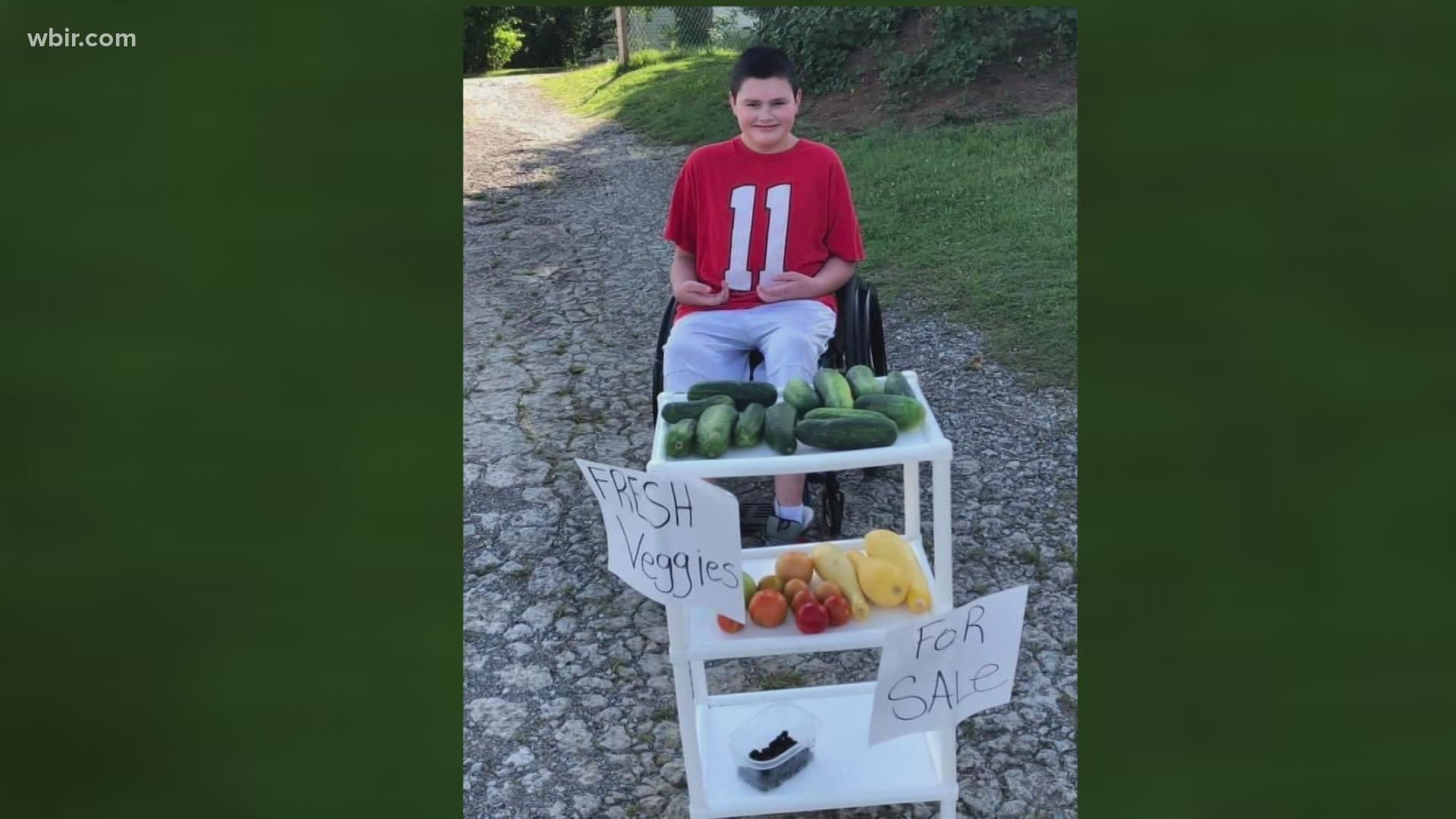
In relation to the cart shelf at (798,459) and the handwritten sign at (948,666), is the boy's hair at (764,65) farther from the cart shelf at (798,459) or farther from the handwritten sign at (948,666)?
the handwritten sign at (948,666)

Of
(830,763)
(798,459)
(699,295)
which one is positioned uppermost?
(699,295)

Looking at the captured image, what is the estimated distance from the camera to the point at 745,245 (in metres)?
3.79

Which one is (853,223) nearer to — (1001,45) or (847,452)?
(847,452)

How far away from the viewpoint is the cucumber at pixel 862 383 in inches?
103

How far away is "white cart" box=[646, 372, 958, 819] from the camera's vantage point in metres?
2.39

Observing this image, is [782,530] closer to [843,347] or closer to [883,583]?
[843,347]

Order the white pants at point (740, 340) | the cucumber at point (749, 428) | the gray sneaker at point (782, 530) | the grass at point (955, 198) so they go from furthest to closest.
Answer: the grass at point (955, 198), the gray sneaker at point (782, 530), the white pants at point (740, 340), the cucumber at point (749, 428)

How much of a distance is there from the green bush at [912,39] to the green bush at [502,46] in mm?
1788

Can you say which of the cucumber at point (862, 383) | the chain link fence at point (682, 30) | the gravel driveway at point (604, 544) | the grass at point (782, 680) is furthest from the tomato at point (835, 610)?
the chain link fence at point (682, 30)

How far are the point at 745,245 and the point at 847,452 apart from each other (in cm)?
154

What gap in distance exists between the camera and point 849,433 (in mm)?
2365

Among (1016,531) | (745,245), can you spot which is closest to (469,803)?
(745,245)

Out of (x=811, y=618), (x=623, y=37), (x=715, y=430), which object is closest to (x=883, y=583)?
(x=811, y=618)

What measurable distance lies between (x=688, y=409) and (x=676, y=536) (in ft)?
1.02
